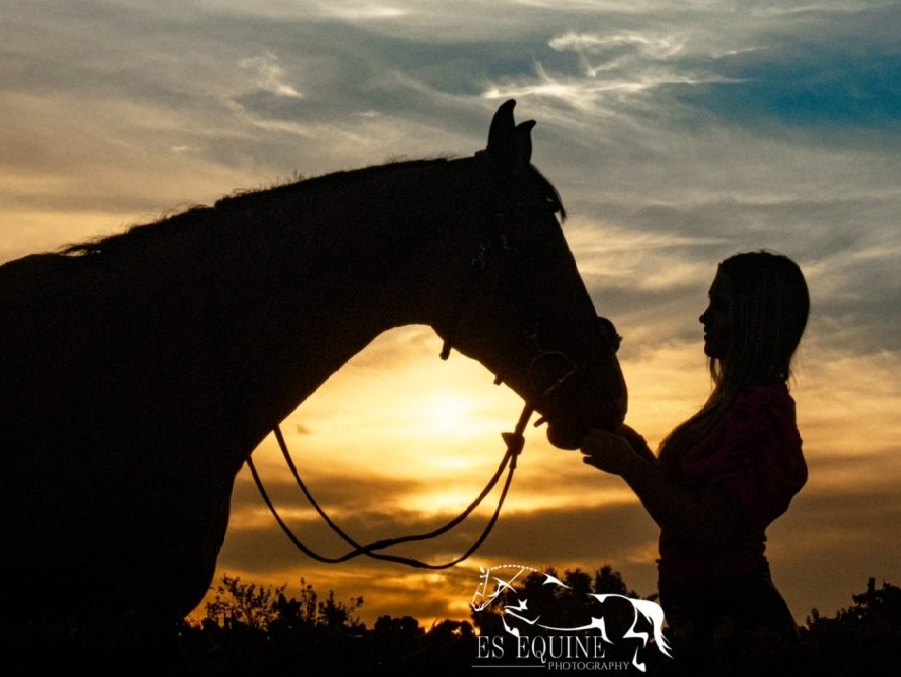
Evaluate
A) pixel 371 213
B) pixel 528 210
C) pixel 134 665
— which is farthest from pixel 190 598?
pixel 528 210

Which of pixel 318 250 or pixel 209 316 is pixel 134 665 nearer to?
pixel 209 316

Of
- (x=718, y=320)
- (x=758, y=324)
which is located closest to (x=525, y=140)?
(x=718, y=320)

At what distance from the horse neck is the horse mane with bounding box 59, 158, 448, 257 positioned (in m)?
0.08

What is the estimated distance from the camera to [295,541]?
602 centimetres

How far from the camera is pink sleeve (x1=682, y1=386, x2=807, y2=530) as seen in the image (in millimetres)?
4742

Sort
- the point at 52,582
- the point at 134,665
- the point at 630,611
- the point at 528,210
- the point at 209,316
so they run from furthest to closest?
1. the point at 528,210
2. the point at 209,316
3. the point at 52,582
4. the point at 630,611
5. the point at 134,665

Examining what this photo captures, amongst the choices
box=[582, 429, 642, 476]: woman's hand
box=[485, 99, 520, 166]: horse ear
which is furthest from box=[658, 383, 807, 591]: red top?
box=[485, 99, 520, 166]: horse ear

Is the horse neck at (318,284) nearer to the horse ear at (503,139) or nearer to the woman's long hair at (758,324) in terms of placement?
the horse ear at (503,139)

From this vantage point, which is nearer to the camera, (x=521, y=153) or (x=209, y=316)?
(x=209, y=316)

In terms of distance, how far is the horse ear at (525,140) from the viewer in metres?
6.19

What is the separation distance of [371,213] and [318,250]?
1.19 ft

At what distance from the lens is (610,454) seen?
16.5ft

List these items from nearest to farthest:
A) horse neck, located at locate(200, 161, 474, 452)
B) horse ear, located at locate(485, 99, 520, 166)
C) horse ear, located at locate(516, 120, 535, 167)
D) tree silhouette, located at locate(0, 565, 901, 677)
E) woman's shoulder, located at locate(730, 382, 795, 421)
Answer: tree silhouette, located at locate(0, 565, 901, 677), woman's shoulder, located at locate(730, 382, 795, 421), horse neck, located at locate(200, 161, 474, 452), horse ear, located at locate(485, 99, 520, 166), horse ear, located at locate(516, 120, 535, 167)

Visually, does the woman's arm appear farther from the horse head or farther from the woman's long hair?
the horse head
